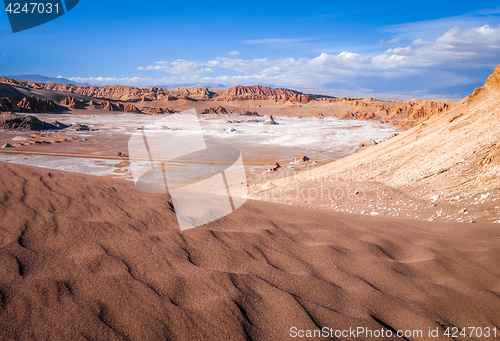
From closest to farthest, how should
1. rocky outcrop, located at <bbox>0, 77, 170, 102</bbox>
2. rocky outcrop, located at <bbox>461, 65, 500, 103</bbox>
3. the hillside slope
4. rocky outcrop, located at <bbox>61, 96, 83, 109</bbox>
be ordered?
the hillside slope, rocky outcrop, located at <bbox>461, 65, 500, 103</bbox>, rocky outcrop, located at <bbox>61, 96, 83, 109</bbox>, rocky outcrop, located at <bbox>0, 77, 170, 102</bbox>

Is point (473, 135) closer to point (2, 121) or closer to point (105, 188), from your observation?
point (105, 188)

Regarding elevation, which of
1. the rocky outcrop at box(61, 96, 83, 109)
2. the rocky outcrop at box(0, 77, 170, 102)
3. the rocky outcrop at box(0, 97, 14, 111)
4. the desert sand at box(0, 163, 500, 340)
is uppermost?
the rocky outcrop at box(0, 77, 170, 102)

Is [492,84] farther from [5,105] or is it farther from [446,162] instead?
[5,105]

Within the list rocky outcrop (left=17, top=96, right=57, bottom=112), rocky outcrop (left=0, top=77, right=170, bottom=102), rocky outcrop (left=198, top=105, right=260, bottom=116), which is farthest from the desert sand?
rocky outcrop (left=0, top=77, right=170, bottom=102)

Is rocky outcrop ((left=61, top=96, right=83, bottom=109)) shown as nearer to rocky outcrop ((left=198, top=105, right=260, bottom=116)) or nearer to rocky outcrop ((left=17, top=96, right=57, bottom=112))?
rocky outcrop ((left=17, top=96, right=57, bottom=112))

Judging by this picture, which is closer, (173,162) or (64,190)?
(64,190)

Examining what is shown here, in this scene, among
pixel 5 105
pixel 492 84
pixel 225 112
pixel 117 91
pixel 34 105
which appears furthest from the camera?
pixel 117 91

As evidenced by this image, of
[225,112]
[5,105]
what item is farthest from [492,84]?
[225,112]

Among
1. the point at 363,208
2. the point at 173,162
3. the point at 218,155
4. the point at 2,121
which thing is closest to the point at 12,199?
the point at 363,208
